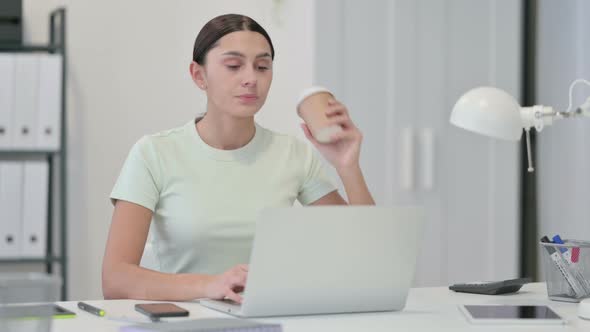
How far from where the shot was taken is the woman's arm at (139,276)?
1.73 meters

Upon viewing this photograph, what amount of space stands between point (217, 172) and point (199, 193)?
71 millimetres

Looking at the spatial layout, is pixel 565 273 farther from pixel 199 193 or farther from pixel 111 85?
pixel 111 85

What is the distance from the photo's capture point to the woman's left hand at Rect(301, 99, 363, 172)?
6.74 feet

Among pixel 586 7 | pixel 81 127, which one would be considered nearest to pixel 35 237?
pixel 81 127

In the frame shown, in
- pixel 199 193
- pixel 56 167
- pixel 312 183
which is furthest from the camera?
pixel 56 167

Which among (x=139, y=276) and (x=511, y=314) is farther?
(x=139, y=276)

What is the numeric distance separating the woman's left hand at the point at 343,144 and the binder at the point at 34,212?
4.85 ft

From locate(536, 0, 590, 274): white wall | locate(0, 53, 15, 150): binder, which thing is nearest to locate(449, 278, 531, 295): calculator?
locate(536, 0, 590, 274): white wall

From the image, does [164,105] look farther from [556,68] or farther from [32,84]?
[556,68]

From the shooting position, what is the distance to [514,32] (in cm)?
344

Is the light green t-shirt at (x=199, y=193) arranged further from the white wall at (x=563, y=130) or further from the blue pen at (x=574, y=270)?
the white wall at (x=563, y=130)

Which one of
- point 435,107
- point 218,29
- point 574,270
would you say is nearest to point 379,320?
point 574,270

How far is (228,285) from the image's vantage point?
1.71 metres

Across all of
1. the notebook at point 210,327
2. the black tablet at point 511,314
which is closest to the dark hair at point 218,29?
the black tablet at point 511,314
